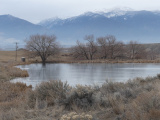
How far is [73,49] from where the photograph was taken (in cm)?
6456

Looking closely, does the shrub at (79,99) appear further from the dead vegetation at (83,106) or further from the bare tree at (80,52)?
the bare tree at (80,52)

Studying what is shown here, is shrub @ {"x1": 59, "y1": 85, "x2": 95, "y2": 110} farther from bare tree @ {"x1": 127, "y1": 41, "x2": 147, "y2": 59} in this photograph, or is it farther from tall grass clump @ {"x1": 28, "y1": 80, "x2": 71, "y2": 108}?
bare tree @ {"x1": 127, "y1": 41, "x2": 147, "y2": 59}

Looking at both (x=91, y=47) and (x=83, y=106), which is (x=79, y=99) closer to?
(x=83, y=106)

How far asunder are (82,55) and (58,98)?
53901mm

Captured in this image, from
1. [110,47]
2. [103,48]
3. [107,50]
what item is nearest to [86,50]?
[103,48]

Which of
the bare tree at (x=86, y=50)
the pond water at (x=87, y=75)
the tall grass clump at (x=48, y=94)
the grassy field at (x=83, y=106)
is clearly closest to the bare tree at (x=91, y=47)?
the bare tree at (x=86, y=50)

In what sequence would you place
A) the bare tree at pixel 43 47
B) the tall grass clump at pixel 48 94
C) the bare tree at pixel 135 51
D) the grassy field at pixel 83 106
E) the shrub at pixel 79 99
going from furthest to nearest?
1. the bare tree at pixel 135 51
2. the bare tree at pixel 43 47
3. the tall grass clump at pixel 48 94
4. the shrub at pixel 79 99
5. the grassy field at pixel 83 106

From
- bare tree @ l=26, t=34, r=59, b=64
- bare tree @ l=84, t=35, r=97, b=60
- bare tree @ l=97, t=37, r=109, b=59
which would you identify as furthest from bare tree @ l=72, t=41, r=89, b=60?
bare tree @ l=26, t=34, r=59, b=64

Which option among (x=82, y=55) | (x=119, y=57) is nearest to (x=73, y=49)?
(x=82, y=55)

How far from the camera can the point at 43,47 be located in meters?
59.0

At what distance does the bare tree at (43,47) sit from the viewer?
194 ft

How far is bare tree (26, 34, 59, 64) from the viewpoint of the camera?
194 feet

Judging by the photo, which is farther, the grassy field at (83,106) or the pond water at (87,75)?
the pond water at (87,75)

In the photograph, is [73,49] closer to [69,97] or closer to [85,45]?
[85,45]
